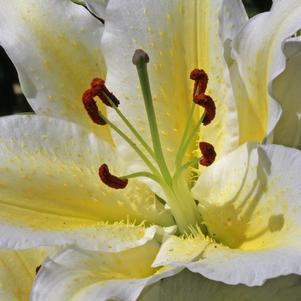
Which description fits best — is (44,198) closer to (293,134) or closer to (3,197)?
(3,197)

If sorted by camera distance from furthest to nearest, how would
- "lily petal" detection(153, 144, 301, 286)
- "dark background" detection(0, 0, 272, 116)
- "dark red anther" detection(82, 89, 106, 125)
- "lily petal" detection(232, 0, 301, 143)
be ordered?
"dark background" detection(0, 0, 272, 116)
"dark red anther" detection(82, 89, 106, 125)
"lily petal" detection(232, 0, 301, 143)
"lily petal" detection(153, 144, 301, 286)

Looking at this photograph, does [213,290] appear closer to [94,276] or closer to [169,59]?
[94,276]

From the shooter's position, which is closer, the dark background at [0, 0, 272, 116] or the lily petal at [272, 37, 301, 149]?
the lily petal at [272, 37, 301, 149]

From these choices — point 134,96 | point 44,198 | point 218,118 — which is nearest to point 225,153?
point 218,118

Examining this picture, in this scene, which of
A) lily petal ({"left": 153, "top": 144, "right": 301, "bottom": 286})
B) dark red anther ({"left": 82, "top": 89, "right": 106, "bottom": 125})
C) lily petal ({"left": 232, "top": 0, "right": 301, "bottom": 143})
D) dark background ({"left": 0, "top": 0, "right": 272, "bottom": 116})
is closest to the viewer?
lily petal ({"left": 153, "top": 144, "right": 301, "bottom": 286})

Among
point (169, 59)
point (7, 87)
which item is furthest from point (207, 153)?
point (7, 87)

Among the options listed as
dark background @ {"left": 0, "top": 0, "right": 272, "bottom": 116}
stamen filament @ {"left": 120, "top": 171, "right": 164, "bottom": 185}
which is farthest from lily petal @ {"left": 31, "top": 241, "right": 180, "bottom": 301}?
dark background @ {"left": 0, "top": 0, "right": 272, "bottom": 116}

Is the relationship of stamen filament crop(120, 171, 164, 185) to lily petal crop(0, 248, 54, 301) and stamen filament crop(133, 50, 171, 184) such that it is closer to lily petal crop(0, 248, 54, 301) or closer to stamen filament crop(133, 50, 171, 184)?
stamen filament crop(133, 50, 171, 184)
